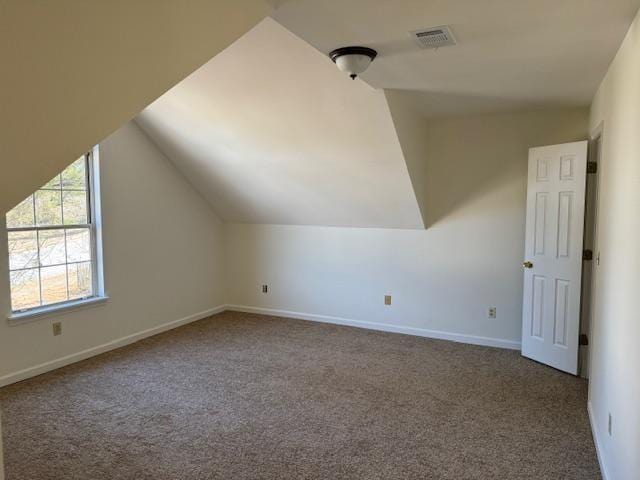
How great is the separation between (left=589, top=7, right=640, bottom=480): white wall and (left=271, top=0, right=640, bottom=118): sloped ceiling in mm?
172

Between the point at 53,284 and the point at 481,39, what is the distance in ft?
12.7

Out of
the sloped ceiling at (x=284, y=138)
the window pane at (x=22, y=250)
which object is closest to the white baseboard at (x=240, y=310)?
the window pane at (x=22, y=250)

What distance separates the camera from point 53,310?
12.8ft

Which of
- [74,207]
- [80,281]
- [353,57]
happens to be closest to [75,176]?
[74,207]

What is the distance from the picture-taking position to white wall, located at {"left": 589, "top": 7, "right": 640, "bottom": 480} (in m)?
1.93

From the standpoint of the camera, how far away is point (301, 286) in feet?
18.4

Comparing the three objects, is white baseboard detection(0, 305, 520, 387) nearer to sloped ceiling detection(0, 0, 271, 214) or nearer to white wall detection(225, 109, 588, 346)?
white wall detection(225, 109, 588, 346)

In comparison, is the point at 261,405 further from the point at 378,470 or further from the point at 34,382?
the point at 34,382

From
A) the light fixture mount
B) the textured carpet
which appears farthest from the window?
the light fixture mount

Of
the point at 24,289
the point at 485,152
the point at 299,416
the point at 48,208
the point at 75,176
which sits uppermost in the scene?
the point at 485,152

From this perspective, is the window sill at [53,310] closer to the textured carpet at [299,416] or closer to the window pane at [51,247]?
the window pane at [51,247]

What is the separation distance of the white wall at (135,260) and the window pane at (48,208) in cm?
39

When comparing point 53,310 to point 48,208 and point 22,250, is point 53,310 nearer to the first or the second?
point 22,250

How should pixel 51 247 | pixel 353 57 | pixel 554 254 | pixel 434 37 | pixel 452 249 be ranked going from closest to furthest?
pixel 434 37 → pixel 353 57 → pixel 554 254 → pixel 51 247 → pixel 452 249
